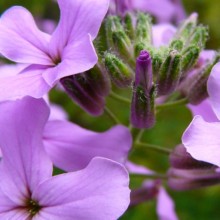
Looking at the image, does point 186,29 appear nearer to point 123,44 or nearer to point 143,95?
point 123,44

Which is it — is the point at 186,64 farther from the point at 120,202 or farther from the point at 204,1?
the point at 204,1

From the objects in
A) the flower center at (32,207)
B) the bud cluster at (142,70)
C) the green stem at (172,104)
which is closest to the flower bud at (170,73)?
the bud cluster at (142,70)

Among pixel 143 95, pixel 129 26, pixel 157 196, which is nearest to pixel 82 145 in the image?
pixel 143 95

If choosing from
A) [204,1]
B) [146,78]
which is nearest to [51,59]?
[146,78]

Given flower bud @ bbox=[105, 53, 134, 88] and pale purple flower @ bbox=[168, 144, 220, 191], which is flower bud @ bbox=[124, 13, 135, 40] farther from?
pale purple flower @ bbox=[168, 144, 220, 191]

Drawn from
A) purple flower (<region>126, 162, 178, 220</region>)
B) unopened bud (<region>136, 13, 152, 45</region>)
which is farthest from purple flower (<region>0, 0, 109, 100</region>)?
purple flower (<region>126, 162, 178, 220</region>)

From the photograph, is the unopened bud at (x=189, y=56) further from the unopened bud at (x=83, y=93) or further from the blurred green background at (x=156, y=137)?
the blurred green background at (x=156, y=137)

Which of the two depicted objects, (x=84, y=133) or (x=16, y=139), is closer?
(x=16, y=139)
